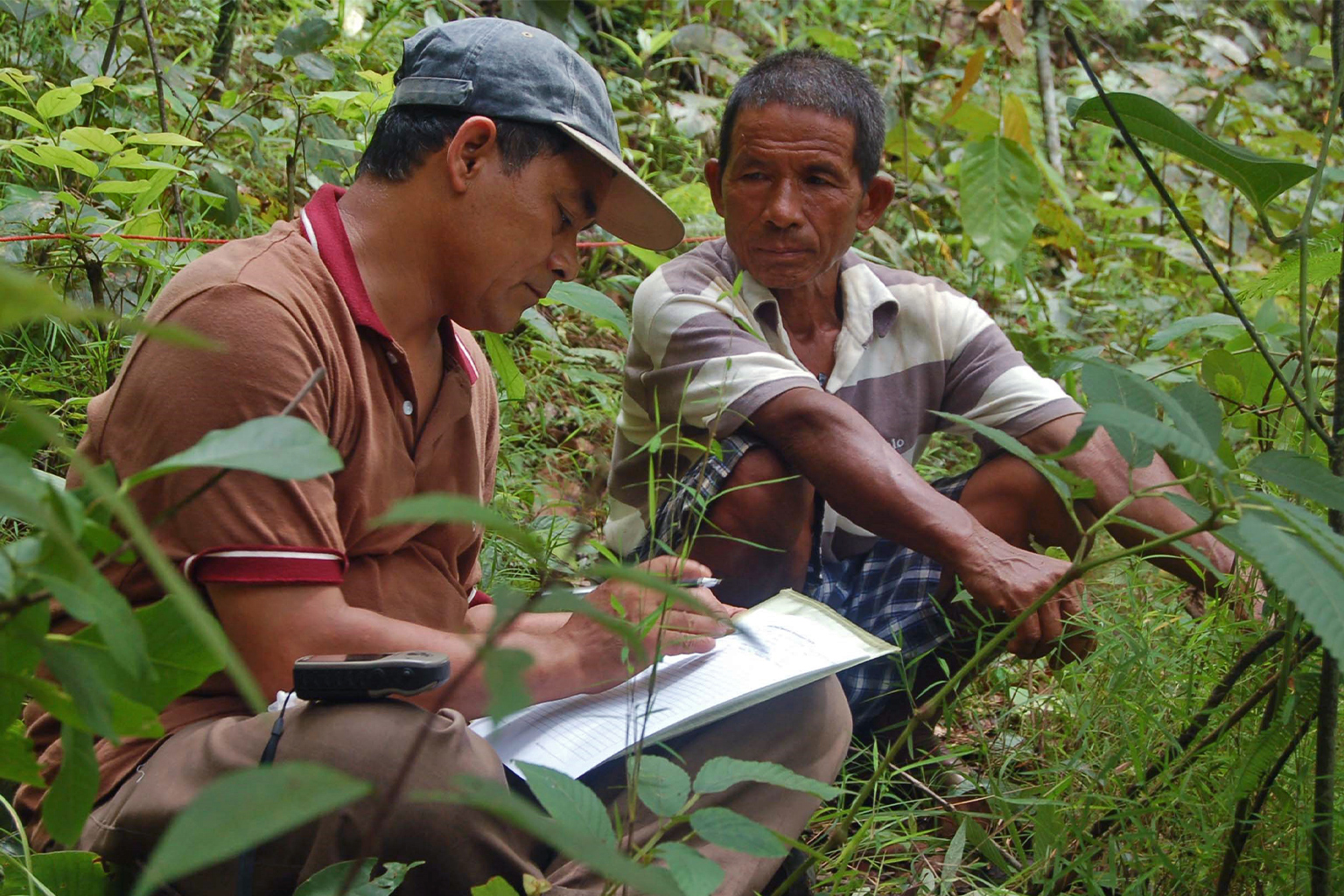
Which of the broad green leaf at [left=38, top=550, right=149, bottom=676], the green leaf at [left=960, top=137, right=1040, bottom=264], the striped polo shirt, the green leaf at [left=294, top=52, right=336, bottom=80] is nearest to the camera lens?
the broad green leaf at [left=38, top=550, right=149, bottom=676]

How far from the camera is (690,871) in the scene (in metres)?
0.90

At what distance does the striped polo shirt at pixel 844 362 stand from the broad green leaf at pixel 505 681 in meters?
1.80

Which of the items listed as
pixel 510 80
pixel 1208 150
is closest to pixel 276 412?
pixel 510 80

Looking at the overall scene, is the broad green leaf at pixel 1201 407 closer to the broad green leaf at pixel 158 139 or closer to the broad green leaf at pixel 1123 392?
the broad green leaf at pixel 1123 392

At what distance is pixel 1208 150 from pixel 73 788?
3.70 feet

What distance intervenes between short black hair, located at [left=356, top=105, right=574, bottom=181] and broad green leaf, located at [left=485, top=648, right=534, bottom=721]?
1.33 meters

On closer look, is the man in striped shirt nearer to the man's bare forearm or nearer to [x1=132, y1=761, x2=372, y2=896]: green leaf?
the man's bare forearm

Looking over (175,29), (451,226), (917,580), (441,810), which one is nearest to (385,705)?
(441,810)

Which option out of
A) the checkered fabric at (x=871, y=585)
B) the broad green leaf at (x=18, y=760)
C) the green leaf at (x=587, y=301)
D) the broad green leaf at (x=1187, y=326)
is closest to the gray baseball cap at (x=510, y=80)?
the green leaf at (x=587, y=301)

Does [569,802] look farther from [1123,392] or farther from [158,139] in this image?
[158,139]

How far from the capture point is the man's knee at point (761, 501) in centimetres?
230

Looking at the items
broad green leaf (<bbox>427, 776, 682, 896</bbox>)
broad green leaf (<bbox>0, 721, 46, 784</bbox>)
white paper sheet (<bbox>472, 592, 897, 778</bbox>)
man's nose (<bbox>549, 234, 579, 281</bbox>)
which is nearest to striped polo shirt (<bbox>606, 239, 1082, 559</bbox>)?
man's nose (<bbox>549, 234, 579, 281</bbox>)

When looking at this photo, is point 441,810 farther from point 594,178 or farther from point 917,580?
point 917,580

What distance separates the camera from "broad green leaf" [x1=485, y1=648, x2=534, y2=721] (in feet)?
1.74
